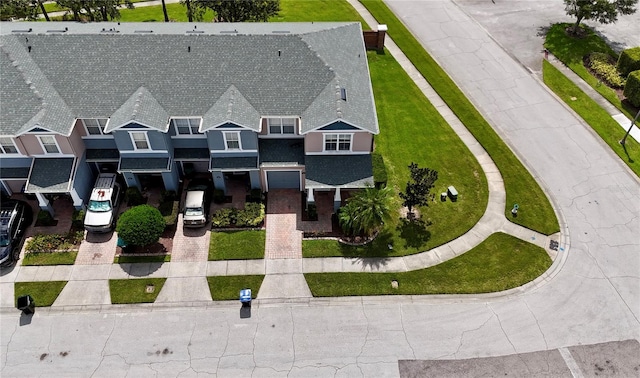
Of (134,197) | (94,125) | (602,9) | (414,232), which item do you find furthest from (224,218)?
(602,9)

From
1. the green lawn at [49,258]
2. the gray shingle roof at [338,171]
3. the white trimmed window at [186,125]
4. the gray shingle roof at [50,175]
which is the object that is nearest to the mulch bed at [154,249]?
the green lawn at [49,258]

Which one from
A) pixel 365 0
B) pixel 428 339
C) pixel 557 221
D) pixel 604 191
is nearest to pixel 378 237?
pixel 428 339

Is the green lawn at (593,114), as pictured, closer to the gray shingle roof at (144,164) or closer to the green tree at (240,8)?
the green tree at (240,8)

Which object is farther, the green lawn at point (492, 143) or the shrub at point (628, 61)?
the shrub at point (628, 61)

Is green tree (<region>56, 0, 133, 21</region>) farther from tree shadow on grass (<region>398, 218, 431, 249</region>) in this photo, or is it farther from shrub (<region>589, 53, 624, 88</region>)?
shrub (<region>589, 53, 624, 88</region>)

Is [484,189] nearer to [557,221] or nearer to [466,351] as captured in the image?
[557,221]

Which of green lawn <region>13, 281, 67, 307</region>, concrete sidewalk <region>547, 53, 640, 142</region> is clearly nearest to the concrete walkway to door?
green lawn <region>13, 281, 67, 307</region>
